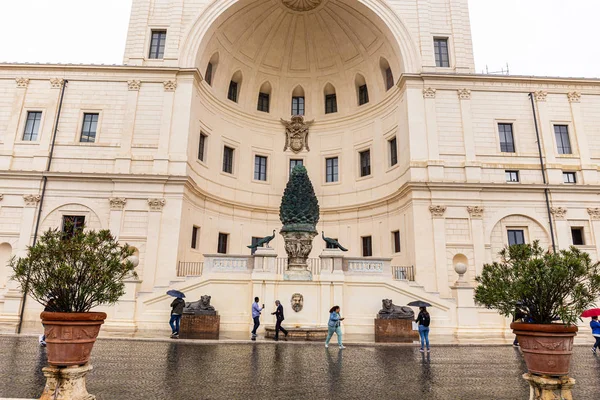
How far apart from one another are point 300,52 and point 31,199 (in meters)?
21.5

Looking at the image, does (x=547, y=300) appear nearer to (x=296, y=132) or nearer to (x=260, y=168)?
(x=260, y=168)

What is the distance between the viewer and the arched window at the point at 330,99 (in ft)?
103

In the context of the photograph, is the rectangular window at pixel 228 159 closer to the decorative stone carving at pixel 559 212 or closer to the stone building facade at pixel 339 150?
the stone building facade at pixel 339 150

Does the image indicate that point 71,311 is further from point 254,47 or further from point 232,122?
point 254,47

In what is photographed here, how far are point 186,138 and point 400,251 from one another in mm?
15566

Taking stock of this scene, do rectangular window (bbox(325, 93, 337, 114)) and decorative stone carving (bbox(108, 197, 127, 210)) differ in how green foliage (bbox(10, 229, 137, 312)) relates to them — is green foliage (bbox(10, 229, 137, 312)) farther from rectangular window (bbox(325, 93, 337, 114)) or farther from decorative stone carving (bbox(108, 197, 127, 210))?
rectangular window (bbox(325, 93, 337, 114))

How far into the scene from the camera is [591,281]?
221 inches

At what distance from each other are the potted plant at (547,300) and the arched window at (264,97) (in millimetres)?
27556

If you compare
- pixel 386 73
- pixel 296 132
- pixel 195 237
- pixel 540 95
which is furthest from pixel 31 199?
pixel 540 95

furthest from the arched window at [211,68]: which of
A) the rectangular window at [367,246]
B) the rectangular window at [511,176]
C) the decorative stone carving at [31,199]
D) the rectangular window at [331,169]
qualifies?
the rectangular window at [511,176]

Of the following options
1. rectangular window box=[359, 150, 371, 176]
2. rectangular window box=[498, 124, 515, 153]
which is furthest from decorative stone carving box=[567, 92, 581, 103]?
rectangular window box=[359, 150, 371, 176]

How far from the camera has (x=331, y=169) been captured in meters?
30.7

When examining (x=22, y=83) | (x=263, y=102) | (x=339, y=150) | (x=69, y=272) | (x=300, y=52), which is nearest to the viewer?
(x=69, y=272)

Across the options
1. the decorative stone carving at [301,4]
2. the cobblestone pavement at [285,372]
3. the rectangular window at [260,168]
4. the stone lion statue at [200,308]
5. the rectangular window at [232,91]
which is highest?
the decorative stone carving at [301,4]
